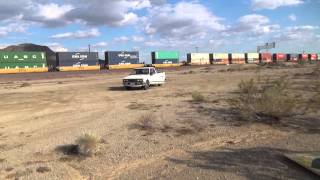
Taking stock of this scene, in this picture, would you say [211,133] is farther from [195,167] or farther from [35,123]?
[35,123]

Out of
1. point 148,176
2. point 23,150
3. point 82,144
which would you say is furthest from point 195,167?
point 23,150

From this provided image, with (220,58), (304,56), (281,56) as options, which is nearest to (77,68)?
(220,58)

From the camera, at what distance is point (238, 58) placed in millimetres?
111625

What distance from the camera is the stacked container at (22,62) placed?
62350 millimetres

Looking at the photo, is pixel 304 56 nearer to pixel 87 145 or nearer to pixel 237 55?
pixel 237 55

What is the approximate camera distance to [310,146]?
31.2ft

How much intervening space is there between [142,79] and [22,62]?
41.9 m

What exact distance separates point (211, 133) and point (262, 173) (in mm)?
3641

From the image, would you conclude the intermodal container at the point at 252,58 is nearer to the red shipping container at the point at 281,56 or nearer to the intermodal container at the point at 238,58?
the intermodal container at the point at 238,58

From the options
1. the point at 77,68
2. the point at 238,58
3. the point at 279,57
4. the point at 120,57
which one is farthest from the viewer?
the point at 279,57

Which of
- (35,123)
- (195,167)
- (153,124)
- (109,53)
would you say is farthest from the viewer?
(109,53)

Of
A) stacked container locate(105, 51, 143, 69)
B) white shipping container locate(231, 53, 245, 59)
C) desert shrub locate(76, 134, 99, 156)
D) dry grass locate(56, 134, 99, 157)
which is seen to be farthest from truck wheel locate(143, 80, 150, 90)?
white shipping container locate(231, 53, 245, 59)

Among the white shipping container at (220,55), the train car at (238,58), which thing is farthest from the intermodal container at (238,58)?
the white shipping container at (220,55)

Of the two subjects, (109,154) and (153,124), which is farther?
(153,124)
